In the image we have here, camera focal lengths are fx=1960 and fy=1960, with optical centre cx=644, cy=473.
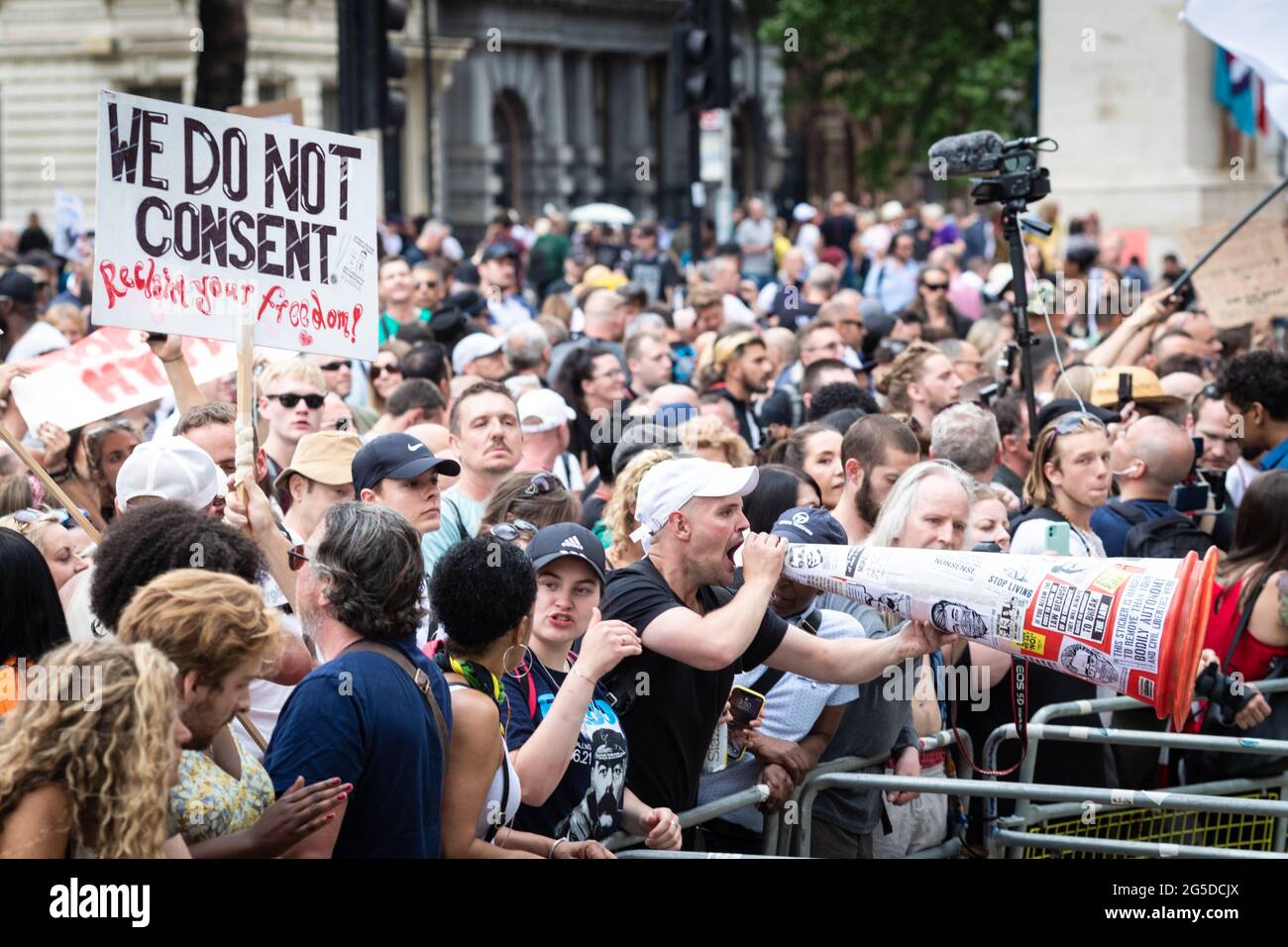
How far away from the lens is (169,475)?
5.24m

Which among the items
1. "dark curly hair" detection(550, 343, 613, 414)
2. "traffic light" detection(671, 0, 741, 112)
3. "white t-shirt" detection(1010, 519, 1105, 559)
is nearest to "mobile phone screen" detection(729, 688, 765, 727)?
"white t-shirt" detection(1010, 519, 1105, 559)

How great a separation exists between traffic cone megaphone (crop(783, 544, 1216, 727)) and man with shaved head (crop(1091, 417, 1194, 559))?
9.03 ft

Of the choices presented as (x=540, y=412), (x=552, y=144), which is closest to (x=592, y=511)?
(x=540, y=412)

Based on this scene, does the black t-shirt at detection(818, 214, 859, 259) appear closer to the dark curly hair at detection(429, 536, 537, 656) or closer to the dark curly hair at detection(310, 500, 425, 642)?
the dark curly hair at detection(429, 536, 537, 656)

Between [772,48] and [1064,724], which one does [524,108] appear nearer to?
[772,48]

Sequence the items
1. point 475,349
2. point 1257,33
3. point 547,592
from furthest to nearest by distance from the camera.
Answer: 1. point 475,349
2. point 1257,33
3. point 547,592

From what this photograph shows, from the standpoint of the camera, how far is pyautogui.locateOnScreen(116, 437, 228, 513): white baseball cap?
5211 millimetres

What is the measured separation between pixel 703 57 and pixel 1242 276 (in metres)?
6.12

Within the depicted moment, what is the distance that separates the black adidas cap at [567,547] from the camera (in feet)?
15.3

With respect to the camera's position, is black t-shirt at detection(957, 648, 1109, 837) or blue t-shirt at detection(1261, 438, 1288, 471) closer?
black t-shirt at detection(957, 648, 1109, 837)

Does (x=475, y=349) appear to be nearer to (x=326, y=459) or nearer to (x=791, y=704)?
(x=326, y=459)
